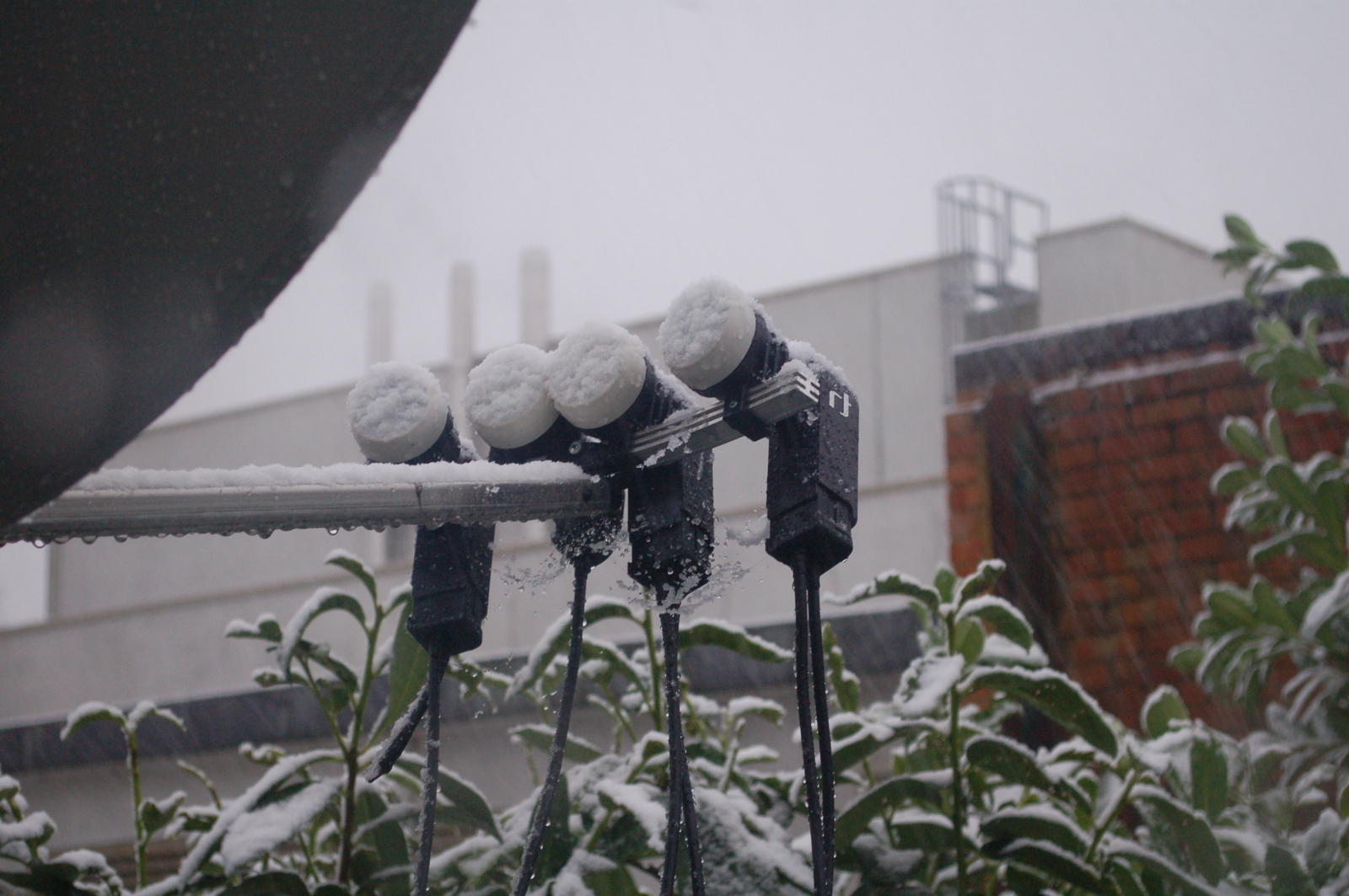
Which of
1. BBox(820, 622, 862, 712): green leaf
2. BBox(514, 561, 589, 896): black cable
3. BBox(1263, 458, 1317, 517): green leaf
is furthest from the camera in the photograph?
BBox(1263, 458, 1317, 517): green leaf

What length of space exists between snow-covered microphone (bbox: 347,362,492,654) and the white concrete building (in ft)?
8.21

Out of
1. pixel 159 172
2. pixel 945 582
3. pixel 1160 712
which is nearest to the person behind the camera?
pixel 159 172

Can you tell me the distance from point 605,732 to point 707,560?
9.57ft

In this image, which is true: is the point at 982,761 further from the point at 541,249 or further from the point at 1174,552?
the point at 541,249

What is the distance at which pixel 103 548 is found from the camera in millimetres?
17562

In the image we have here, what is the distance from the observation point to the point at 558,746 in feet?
3.08

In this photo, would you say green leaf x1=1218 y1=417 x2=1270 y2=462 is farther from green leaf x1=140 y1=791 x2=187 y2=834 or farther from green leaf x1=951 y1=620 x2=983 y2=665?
green leaf x1=140 y1=791 x2=187 y2=834

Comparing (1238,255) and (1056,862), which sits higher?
(1238,255)

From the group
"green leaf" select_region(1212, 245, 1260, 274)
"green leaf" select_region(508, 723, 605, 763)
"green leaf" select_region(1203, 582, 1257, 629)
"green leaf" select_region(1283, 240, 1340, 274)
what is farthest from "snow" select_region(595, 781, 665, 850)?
"green leaf" select_region(1212, 245, 1260, 274)

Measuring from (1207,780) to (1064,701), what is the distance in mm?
314

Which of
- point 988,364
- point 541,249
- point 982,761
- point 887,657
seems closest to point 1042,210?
point 541,249

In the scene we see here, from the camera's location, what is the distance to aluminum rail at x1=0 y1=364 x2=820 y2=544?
1.99ft

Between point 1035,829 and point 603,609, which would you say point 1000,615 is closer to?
point 1035,829

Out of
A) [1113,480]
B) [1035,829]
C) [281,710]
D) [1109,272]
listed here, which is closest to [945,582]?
[1035,829]
